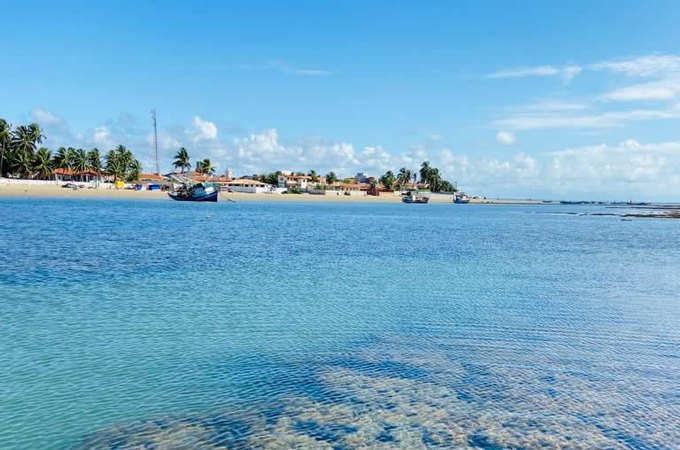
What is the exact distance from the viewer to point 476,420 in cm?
978

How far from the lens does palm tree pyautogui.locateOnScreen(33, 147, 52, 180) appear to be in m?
125

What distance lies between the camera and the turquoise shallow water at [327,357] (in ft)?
30.3

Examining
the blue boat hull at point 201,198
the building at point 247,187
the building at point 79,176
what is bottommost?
the blue boat hull at point 201,198

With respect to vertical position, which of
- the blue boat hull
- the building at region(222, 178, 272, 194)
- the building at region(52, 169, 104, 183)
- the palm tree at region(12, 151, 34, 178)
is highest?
the palm tree at region(12, 151, 34, 178)

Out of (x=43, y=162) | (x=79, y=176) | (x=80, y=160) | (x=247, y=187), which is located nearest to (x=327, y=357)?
(x=43, y=162)

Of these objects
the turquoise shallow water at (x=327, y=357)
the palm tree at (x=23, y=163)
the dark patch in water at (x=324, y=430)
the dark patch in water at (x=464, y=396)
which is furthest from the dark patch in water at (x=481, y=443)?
the palm tree at (x=23, y=163)

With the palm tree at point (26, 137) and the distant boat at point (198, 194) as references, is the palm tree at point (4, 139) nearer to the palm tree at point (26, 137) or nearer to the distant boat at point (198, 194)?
the palm tree at point (26, 137)

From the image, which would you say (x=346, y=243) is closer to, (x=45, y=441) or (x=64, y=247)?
(x=64, y=247)

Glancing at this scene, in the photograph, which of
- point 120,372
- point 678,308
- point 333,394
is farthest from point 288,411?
point 678,308

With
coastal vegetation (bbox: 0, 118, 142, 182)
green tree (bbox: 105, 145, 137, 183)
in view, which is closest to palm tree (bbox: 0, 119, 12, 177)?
coastal vegetation (bbox: 0, 118, 142, 182)

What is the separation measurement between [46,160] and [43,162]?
139 cm

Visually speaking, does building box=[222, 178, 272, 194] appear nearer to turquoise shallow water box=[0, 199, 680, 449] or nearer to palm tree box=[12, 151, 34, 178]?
palm tree box=[12, 151, 34, 178]

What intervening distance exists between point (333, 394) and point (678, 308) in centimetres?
1609

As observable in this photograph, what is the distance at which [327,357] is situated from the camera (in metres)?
13.4
